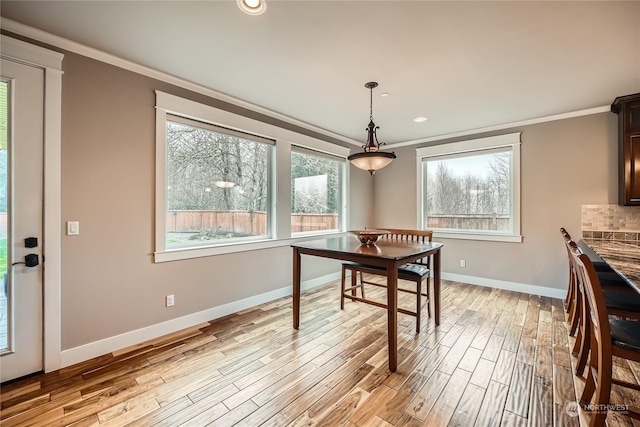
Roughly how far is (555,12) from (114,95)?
10.7ft

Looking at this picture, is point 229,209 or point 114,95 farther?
point 229,209

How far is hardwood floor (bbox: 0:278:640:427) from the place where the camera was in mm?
1557

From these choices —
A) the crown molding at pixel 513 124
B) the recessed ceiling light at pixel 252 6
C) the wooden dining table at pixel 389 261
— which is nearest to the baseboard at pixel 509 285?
the wooden dining table at pixel 389 261

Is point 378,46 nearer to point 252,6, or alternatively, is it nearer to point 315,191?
point 252,6

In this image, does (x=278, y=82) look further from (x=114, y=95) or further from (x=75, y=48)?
(x=75, y=48)

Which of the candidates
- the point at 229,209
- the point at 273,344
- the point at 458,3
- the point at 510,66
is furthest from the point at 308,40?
the point at 273,344

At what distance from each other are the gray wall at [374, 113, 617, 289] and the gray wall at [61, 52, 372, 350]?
4.13 meters

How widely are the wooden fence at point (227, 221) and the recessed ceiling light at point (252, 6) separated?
1913 mm

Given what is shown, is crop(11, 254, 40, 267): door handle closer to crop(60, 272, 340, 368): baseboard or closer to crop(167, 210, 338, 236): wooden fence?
crop(60, 272, 340, 368): baseboard

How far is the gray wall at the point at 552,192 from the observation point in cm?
327

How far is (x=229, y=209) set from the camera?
3.14m

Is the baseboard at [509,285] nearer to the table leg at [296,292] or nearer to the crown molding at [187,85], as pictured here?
the crown molding at [187,85]

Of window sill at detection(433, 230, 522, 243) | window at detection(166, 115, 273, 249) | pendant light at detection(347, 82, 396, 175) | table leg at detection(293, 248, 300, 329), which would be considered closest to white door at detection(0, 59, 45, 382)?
window at detection(166, 115, 273, 249)

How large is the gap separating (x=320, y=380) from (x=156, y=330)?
164 cm
